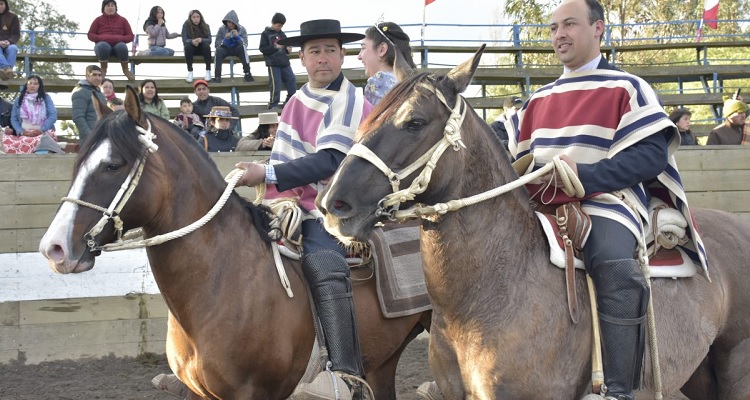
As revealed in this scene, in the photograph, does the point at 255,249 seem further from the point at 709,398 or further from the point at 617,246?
the point at 709,398

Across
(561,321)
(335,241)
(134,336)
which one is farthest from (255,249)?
(134,336)

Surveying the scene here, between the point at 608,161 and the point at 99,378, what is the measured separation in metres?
5.15

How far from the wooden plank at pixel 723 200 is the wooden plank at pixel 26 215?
6.97m

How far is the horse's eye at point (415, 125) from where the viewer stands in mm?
3189

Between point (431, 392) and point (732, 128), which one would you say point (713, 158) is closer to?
point (732, 128)

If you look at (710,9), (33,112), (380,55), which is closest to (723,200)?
(380,55)

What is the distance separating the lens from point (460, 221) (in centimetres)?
335

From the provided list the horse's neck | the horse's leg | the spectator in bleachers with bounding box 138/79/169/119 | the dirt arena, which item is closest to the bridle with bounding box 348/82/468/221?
the horse's neck

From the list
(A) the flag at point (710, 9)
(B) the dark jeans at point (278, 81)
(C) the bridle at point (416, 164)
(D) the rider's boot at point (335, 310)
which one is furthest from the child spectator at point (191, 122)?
(A) the flag at point (710, 9)

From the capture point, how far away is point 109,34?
1534 cm

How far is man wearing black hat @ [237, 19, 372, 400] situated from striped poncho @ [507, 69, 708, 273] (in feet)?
3.65

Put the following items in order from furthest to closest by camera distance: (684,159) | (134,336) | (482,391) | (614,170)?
(684,159)
(134,336)
(614,170)
(482,391)

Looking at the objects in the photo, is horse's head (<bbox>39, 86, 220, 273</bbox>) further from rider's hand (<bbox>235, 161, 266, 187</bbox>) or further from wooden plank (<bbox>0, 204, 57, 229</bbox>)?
wooden plank (<bbox>0, 204, 57, 229</bbox>)

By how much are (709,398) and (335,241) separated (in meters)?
2.10
